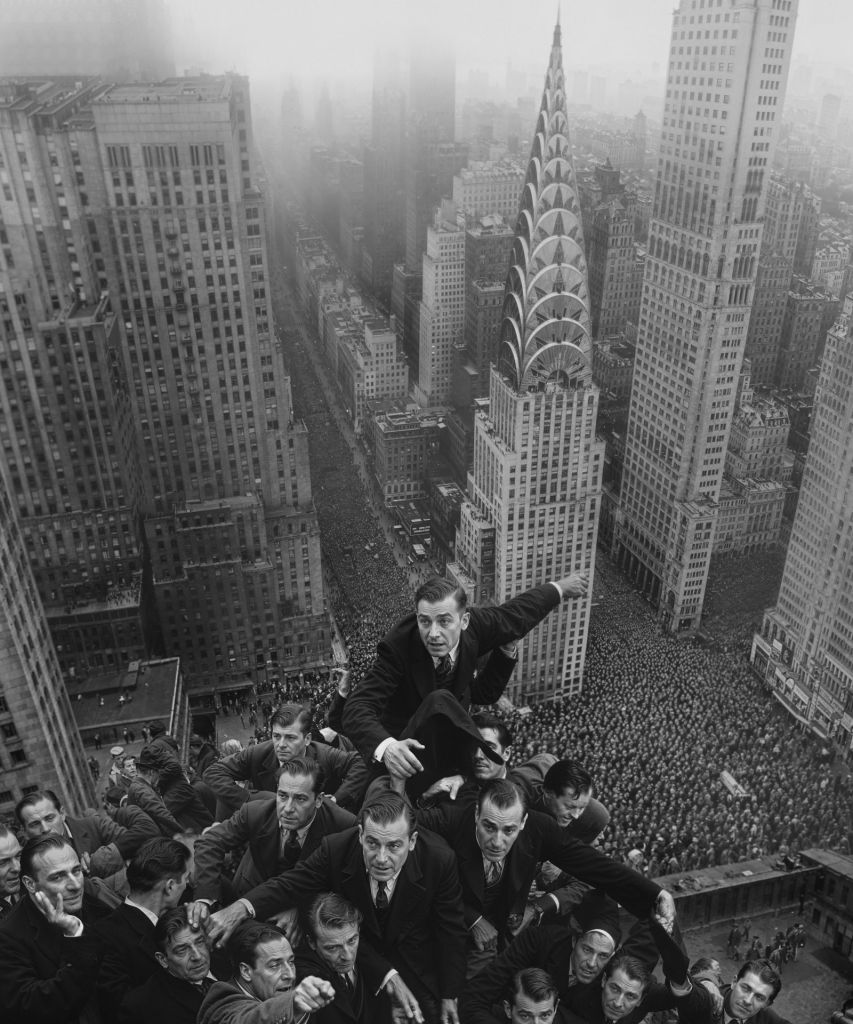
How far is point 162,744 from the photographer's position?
2211 cm

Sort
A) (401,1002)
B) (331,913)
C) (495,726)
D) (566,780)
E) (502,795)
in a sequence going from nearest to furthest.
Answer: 1. (331,913)
2. (401,1002)
3. (502,795)
4. (566,780)
5. (495,726)

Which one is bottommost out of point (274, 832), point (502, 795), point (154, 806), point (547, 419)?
point (547, 419)

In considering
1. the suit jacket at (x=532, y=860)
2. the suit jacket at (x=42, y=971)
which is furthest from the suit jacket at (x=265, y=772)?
the suit jacket at (x=42, y=971)

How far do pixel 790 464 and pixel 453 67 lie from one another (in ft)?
340

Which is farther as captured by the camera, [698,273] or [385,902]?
[698,273]

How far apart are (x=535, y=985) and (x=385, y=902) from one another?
2598 millimetres

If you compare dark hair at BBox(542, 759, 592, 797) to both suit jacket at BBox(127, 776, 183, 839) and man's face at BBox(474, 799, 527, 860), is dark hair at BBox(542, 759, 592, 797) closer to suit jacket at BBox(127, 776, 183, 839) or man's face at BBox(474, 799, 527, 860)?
man's face at BBox(474, 799, 527, 860)

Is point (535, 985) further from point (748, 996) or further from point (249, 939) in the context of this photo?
point (748, 996)

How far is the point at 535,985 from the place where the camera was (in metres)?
13.2

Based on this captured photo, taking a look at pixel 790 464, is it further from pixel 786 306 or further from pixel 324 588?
pixel 324 588

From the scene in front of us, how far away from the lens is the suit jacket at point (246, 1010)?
11.3 meters

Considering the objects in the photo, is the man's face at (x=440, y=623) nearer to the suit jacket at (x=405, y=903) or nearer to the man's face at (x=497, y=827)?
the man's face at (x=497, y=827)

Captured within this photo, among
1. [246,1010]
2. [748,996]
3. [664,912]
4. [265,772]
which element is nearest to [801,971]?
[748,996]

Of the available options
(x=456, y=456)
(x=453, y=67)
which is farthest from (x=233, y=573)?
(x=453, y=67)
